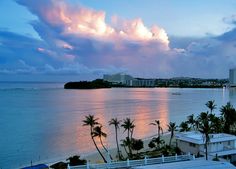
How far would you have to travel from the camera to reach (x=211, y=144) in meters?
33.9

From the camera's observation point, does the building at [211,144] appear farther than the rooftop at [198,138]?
No

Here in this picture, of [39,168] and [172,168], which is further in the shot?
[39,168]

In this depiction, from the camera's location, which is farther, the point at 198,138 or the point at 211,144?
the point at 198,138

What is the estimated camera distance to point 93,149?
52719 millimetres

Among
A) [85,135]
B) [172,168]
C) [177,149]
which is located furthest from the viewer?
[85,135]

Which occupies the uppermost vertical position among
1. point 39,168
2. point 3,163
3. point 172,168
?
point 172,168

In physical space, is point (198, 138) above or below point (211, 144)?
above

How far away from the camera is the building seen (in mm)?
33875

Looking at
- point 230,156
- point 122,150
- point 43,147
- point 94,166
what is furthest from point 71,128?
point 94,166

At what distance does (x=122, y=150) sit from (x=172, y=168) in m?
29.2

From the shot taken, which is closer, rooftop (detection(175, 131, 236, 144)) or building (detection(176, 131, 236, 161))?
building (detection(176, 131, 236, 161))

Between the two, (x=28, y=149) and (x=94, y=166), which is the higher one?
(x=94, y=166)

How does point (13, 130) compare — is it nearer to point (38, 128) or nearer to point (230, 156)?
point (38, 128)

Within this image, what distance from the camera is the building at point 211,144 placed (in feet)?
111
